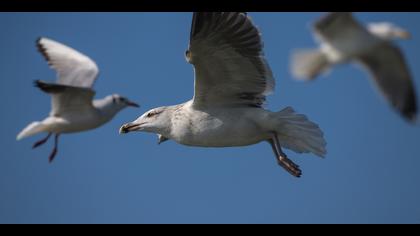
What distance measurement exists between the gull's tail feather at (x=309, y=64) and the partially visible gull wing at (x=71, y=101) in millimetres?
2830

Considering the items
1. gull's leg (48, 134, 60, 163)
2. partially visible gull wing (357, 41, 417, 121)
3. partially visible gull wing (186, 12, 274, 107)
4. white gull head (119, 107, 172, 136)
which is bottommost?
gull's leg (48, 134, 60, 163)

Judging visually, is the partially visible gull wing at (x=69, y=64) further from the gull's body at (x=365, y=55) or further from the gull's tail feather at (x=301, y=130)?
the gull's body at (x=365, y=55)

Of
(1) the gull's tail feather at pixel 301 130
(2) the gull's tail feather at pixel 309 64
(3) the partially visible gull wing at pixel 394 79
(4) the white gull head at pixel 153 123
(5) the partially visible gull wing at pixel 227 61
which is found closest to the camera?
(2) the gull's tail feather at pixel 309 64

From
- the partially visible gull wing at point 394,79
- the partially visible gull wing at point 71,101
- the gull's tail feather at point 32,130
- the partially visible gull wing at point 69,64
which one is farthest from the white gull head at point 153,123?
the partially visible gull wing at point 394,79

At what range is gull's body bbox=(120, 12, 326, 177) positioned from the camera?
668cm

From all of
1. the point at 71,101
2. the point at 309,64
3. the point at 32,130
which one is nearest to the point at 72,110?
the point at 71,101

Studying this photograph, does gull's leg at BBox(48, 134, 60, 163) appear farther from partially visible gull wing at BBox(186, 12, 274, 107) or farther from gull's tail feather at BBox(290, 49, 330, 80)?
gull's tail feather at BBox(290, 49, 330, 80)

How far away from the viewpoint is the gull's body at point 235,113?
21.9 feet

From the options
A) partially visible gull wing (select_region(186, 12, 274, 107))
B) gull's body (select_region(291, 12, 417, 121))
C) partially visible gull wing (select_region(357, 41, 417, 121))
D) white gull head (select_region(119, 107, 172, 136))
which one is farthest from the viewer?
white gull head (select_region(119, 107, 172, 136))

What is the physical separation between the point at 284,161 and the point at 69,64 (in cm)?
255

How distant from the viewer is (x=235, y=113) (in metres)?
7.11

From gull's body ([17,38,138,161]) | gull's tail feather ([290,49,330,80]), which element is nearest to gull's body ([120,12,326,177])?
gull's body ([17,38,138,161])

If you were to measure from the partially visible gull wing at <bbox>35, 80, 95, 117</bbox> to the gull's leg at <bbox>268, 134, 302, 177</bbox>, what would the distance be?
184cm

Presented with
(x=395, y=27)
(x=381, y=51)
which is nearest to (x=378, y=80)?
(x=381, y=51)
